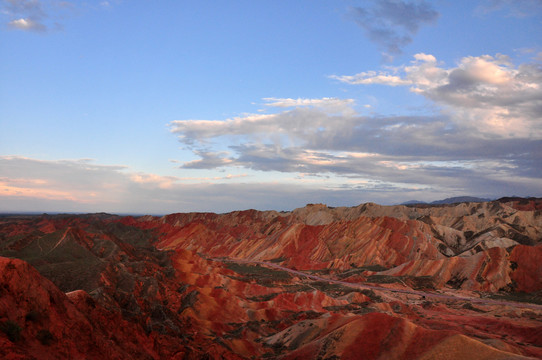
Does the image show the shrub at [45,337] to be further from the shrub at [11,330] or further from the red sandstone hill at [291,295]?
the shrub at [11,330]

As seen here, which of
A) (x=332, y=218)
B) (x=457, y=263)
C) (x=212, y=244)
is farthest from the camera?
(x=332, y=218)

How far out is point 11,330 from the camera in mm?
13789

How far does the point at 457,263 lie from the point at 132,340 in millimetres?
73477

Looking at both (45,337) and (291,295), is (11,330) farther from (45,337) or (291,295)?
(291,295)

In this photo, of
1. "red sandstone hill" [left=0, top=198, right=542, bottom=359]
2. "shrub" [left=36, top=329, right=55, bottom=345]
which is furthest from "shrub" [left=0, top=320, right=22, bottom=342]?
"shrub" [left=36, top=329, right=55, bottom=345]

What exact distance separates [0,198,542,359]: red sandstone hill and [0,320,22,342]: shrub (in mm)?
59

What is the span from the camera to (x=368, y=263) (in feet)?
304

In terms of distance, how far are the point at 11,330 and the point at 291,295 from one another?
139 ft

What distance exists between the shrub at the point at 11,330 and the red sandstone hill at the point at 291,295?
0.06m

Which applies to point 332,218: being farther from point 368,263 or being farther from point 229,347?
point 229,347

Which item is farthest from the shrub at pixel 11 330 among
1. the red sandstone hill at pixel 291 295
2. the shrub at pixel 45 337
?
the shrub at pixel 45 337

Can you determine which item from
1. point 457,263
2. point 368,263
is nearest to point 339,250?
point 368,263

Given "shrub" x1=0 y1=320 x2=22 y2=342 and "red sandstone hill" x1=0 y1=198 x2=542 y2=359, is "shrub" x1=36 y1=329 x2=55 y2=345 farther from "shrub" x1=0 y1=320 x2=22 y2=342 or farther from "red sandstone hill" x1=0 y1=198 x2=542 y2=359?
"shrub" x1=0 y1=320 x2=22 y2=342

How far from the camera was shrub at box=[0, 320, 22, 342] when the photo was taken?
1366 centimetres
